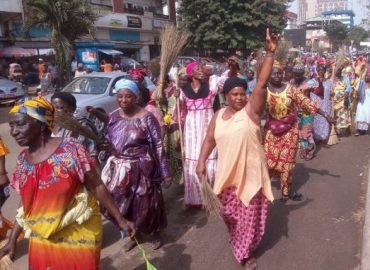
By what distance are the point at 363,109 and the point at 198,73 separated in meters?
5.83

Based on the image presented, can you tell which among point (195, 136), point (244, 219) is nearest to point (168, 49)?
point (195, 136)

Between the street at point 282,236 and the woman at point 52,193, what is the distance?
4.73 ft

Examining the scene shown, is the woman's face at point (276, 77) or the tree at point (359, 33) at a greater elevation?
the tree at point (359, 33)

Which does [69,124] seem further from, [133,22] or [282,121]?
[133,22]

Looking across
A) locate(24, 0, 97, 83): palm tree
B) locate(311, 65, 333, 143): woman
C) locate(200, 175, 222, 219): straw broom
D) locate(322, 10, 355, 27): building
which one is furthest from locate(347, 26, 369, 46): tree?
locate(200, 175, 222, 219): straw broom

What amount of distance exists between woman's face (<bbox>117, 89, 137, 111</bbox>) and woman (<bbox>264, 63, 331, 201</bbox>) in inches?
69.8

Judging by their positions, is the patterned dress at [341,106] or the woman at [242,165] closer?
the woman at [242,165]

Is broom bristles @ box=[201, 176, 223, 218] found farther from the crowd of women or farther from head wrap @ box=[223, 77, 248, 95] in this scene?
head wrap @ box=[223, 77, 248, 95]

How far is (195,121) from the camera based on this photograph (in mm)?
4859

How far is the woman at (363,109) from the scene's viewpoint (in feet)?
30.4

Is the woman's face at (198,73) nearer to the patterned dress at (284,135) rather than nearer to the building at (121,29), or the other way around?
the patterned dress at (284,135)

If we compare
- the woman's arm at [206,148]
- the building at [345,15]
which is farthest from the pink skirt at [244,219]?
the building at [345,15]

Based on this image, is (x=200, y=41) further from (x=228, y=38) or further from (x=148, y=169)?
(x=148, y=169)

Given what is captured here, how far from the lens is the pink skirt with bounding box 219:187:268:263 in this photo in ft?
11.5
